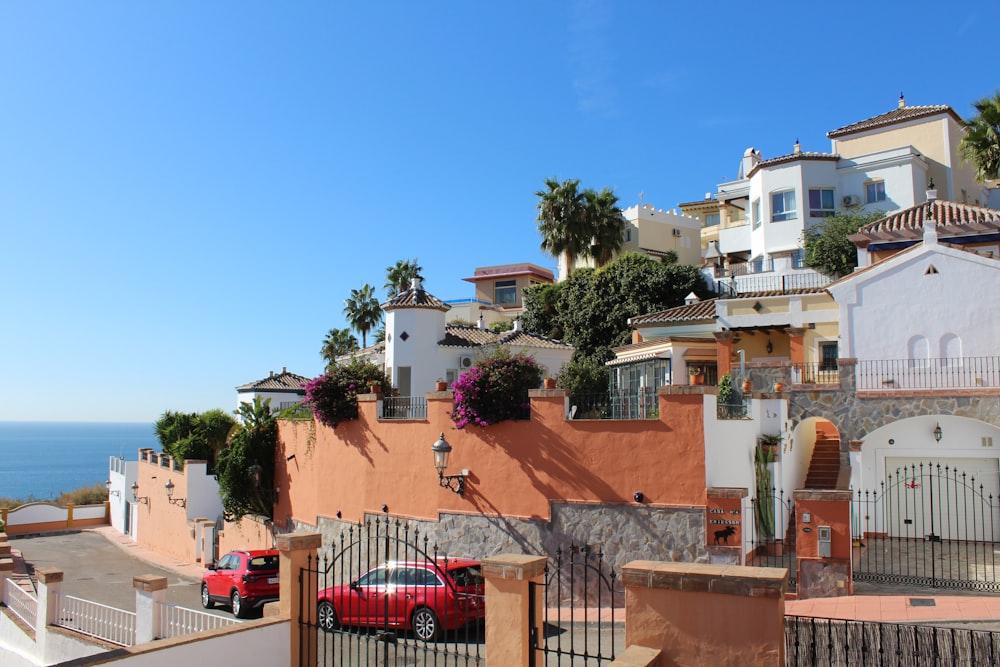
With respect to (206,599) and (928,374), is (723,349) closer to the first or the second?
(928,374)

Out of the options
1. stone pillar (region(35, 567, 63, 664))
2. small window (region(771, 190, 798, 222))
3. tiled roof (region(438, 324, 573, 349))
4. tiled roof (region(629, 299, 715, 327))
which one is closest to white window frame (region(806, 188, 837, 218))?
small window (region(771, 190, 798, 222))

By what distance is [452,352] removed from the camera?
93.9 feet

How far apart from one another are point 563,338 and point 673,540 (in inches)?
1010

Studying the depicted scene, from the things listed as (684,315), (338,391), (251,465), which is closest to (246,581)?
(338,391)

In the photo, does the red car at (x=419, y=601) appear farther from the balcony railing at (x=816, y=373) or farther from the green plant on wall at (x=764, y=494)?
the balcony railing at (x=816, y=373)

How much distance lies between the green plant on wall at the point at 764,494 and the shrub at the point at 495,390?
17.2 feet

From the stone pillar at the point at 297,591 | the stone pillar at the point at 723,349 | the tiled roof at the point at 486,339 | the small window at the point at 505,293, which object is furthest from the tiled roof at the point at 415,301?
the small window at the point at 505,293

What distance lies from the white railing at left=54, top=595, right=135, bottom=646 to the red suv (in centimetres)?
467

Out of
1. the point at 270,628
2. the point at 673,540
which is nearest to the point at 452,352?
the point at 673,540

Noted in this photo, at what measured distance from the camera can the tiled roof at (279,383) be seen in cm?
3681

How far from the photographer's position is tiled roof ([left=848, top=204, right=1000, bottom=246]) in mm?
25703

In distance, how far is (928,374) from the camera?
65.7 feet

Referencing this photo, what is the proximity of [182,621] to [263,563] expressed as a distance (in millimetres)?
7132

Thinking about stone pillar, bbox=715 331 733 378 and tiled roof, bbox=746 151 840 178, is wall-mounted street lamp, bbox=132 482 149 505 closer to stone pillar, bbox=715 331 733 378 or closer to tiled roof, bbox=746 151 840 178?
stone pillar, bbox=715 331 733 378
